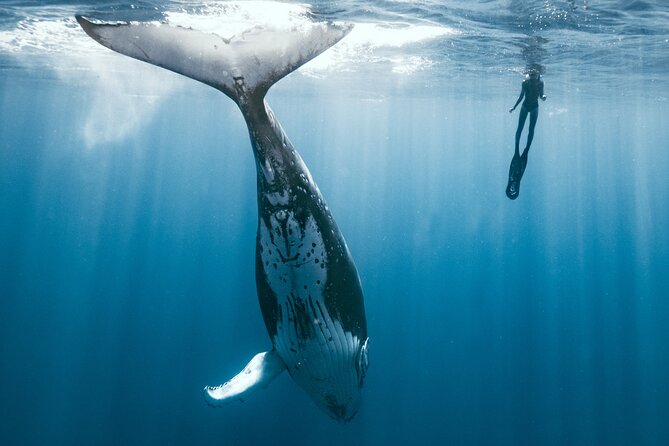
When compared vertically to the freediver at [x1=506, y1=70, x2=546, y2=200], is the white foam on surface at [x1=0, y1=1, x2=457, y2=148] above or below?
above

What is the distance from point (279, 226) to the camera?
4.50m

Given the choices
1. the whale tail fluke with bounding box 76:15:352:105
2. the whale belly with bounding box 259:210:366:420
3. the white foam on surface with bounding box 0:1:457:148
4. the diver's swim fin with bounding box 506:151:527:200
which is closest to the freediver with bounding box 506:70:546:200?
the diver's swim fin with bounding box 506:151:527:200

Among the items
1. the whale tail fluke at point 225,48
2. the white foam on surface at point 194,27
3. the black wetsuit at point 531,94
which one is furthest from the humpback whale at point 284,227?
the black wetsuit at point 531,94

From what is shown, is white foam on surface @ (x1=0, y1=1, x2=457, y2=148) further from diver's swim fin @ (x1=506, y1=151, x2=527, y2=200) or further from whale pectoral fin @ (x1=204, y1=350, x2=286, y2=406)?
diver's swim fin @ (x1=506, y1=151, x2=527, y2=200)

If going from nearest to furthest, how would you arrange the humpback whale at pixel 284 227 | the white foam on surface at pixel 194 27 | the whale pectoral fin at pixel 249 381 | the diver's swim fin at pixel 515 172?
the humpback whale at pixel 284 227, the whale pectoral fin at pixel 249 381, the diver's swim fin at pixel 515 172, the white foam on surface at pixel 194 27

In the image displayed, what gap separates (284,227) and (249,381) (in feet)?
7.61

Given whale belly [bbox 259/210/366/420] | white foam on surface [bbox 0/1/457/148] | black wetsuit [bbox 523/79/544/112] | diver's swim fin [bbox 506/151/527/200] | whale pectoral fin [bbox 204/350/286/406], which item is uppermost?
white foam on surface [bbox 0/1/457/148]

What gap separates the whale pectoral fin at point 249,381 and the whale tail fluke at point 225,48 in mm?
3354

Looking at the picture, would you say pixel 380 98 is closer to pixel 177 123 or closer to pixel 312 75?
pixel 312 75

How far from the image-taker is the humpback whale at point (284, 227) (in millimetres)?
3617

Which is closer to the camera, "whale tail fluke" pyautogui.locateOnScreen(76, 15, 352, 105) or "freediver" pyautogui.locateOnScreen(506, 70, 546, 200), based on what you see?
"whale tail fluke" pyautogui.locateOnScreen(76, 15, 352, 105)

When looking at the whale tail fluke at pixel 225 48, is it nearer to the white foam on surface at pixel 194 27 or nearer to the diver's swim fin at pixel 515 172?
the white foam on surface at pixel 194 27

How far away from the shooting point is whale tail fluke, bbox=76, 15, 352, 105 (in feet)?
11.1

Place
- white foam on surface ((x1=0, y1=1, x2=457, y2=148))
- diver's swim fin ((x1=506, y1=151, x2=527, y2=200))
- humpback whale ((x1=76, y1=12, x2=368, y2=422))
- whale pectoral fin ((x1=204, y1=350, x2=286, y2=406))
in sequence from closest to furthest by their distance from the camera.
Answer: humpback whale ((x1=76, y1=12, x2=368, y2=422)) → whale pectoral fin ((x1=204, y1=350, x2=286, y2=406)) → diver's swim fin ((x1=506, y1=151, x2=527, y2=200)) → white foam on surface ((x1=0, y1=1, x2=457, y2=148))
